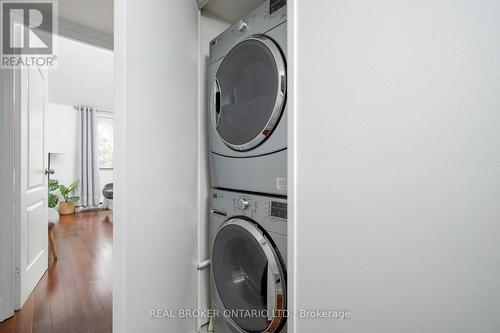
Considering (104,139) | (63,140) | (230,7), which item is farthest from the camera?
(104,139)

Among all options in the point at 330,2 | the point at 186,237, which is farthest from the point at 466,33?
the point at 186,237

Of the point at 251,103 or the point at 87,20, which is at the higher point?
the point at 87,20

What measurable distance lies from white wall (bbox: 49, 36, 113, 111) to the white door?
2.48 ft

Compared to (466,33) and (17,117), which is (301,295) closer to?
(466,33)

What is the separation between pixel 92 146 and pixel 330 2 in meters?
6.10

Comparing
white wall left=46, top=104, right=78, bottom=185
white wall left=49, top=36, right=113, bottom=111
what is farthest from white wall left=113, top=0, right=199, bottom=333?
white wall left=46, top=104, right=78, bottom=185

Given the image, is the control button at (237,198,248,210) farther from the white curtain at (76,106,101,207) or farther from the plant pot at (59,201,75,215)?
the white curtain at (76,106,101,207)

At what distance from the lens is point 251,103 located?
103 centimetres

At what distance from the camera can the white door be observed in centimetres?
166

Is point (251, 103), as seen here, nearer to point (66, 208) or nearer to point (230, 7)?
point (230, 7)

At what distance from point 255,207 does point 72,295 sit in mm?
1874

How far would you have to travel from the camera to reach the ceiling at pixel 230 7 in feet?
4.27

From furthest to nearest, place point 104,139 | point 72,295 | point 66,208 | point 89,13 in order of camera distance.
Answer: point 104,139
point 66,208
point 72,295
point 89,13

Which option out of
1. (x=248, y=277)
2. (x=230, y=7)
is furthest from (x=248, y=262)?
(x=230, y=7)
